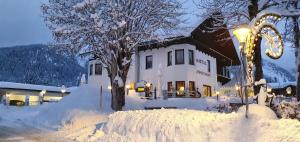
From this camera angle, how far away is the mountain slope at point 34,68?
329 ft

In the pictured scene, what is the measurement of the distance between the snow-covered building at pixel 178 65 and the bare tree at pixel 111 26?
7.92 m

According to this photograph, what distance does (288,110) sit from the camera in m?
11.6

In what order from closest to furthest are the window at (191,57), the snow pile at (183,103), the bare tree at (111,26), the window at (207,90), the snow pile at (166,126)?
the snow pile at (166,126)
the bare tree at (111,26)
the snow pile at (183,103)
the window at (191,57)
the window at (207,90)

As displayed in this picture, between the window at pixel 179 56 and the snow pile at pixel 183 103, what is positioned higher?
the window at pixel 179 56

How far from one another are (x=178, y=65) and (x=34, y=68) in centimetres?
8425

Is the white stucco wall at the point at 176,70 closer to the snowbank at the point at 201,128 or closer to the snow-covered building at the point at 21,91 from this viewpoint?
the snowbank at the point at 201,128

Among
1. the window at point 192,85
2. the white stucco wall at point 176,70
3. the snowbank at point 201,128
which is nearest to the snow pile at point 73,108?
the white stucco wall at point 176,70

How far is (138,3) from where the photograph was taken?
22188 millimetres

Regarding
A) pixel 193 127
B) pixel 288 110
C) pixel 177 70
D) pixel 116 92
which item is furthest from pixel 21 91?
pixel 288 110

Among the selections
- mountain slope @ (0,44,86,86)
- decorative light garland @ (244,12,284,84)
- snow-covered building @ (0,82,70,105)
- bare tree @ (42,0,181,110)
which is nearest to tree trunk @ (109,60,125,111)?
bare tree @ (42,0,181,110)

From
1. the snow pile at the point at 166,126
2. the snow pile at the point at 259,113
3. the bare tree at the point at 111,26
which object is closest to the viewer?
the snow pile at the point at 259,113

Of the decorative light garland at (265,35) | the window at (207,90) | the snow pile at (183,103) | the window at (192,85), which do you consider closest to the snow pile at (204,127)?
the decorative light garland at (265,35)

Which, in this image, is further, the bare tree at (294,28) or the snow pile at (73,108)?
the snow pile at (73,108)

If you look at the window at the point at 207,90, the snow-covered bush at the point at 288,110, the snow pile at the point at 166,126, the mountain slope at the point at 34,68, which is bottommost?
the snow pile at the point at 166,126
